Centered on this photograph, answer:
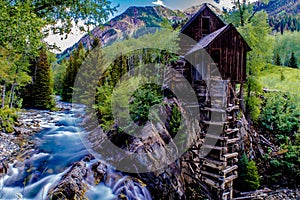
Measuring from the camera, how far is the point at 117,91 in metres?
13.4

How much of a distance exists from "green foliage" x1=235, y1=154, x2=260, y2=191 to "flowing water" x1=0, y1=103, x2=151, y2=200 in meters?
6.66

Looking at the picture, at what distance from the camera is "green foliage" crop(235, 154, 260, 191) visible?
43.8 ft

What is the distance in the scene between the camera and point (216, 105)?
11547 mm

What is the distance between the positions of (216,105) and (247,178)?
5.21 m

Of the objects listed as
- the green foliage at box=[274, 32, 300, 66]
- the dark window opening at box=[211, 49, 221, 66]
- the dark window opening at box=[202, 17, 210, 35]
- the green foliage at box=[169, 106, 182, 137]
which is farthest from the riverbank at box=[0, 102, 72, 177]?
the green foliage at box=[274, 32, 300, 66]

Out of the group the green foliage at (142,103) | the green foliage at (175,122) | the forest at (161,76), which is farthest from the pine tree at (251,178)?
the green foliage at (142,103)

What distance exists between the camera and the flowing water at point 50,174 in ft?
30.6

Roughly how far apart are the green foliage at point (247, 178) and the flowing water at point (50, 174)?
666 cm

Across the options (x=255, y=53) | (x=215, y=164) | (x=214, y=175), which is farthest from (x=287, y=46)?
(x=214, y=175)

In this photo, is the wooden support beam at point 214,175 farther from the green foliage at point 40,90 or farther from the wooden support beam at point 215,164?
the green foliage at point 40,90

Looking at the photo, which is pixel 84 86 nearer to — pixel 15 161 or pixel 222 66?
pixel 15 161

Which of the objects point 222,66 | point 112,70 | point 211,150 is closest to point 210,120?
point 211,150

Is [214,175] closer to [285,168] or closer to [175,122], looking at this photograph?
[175,122]

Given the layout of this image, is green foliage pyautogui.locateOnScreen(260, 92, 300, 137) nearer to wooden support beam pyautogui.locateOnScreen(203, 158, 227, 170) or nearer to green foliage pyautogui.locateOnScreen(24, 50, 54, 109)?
wooden support beam pyautogui.locateOnScreen(203, 158, 227, 170)
